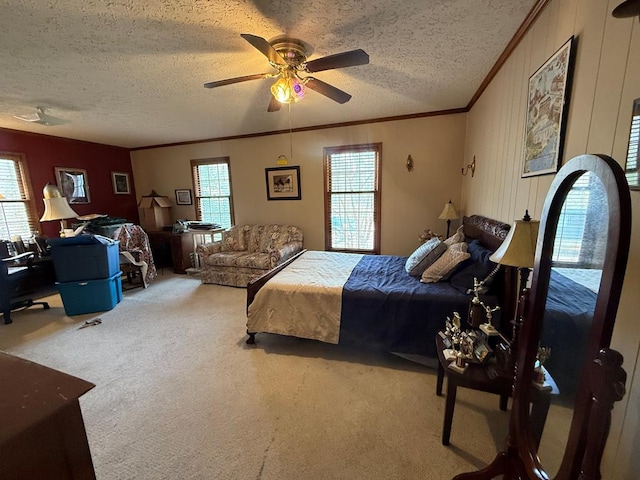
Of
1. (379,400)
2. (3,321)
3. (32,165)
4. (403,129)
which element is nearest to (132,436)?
(379,400)

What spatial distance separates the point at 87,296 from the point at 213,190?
265 cm

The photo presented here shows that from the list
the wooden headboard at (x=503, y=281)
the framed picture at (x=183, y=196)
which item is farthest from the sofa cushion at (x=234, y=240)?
the wooden headboard at (x=503, y=281)

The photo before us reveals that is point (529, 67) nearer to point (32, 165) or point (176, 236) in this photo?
point (176, 236)

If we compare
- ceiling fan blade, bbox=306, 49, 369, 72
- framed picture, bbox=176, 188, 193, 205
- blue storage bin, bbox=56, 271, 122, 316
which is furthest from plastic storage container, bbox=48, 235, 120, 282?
ceiling fan blade, bbox=306, 49, 369, 72

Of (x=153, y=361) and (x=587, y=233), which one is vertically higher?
(x=587, y=233)

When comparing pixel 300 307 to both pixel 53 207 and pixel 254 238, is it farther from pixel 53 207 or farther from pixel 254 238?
pixel 53 207

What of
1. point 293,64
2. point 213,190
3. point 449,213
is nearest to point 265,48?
point 293,64

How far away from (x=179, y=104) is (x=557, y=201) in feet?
11.7

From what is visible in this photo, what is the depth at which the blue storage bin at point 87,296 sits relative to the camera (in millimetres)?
3135

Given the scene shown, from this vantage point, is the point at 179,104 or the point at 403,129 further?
the point at 403,129

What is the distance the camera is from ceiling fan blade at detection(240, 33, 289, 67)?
4.84 feet

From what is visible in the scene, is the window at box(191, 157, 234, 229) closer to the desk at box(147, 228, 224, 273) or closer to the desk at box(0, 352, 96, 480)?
the desk at box(147, 228, 224, 273)

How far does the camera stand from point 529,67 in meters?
1.75

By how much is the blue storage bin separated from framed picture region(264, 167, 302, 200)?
8.65 feet
